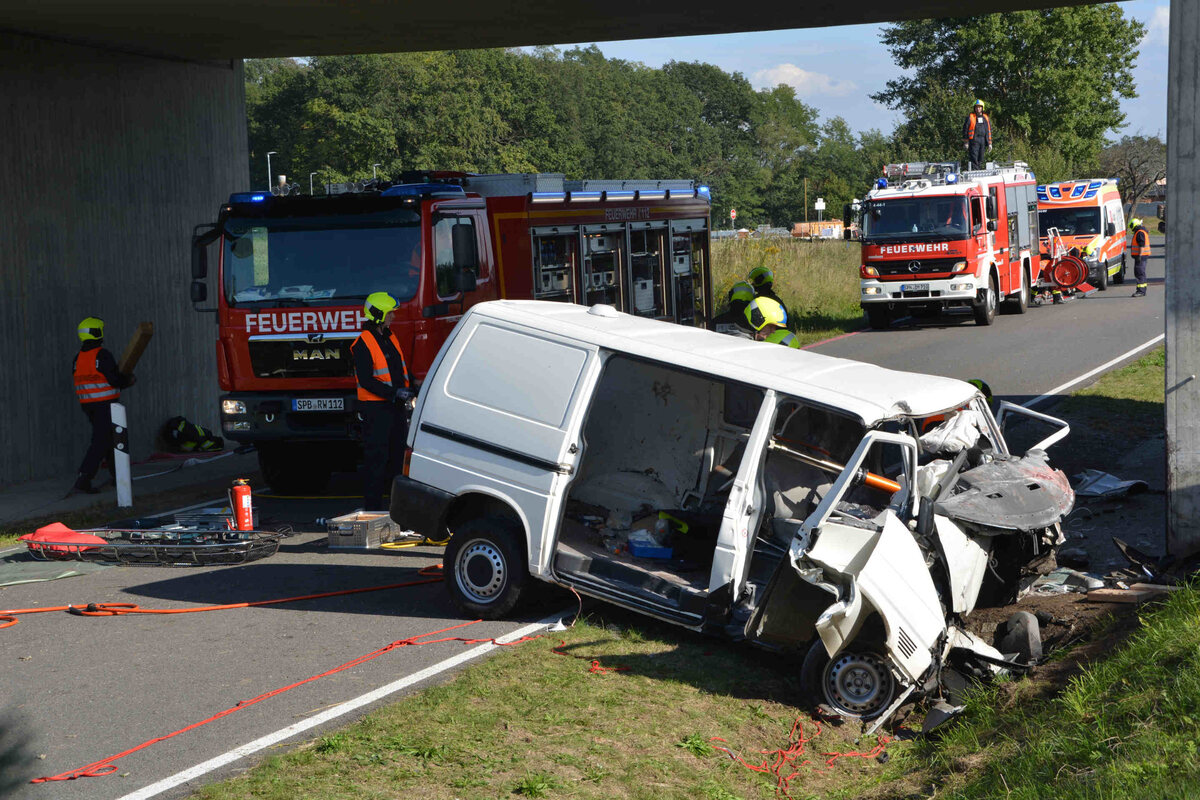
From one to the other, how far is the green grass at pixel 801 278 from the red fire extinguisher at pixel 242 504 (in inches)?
675

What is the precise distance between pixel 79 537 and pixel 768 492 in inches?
228

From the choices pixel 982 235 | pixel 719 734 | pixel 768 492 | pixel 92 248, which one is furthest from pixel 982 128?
pixel 719 734

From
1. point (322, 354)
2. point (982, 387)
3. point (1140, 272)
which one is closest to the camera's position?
point (982, 387)

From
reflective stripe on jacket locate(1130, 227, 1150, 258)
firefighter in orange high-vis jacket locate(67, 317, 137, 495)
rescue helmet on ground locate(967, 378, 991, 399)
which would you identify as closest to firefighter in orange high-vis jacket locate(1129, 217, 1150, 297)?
reflective stripe on jacket locate(1130, 227, 1150, 258)

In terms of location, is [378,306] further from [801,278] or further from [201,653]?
[801,278]

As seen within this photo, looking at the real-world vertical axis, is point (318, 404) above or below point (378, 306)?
below

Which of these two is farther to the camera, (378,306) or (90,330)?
(90,330)

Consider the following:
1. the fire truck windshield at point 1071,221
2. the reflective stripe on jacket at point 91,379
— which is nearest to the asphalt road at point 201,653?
the reflective stripe on jacket at point 91,379

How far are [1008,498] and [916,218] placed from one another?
1880 cm

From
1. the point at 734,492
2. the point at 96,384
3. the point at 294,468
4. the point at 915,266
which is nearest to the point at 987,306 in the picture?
the point at 915,266

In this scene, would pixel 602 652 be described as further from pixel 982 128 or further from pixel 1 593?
pixel 982 128

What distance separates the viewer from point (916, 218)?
24.4 meters

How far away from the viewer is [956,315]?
27.7m

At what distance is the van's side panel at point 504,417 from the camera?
7.07 m
